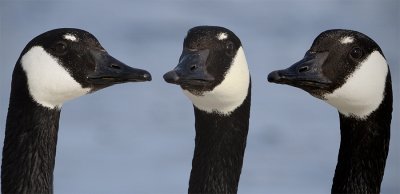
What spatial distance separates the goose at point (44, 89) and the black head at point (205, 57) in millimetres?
366

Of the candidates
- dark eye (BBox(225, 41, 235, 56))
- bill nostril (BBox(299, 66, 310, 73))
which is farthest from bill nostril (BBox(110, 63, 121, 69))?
bill nostril (BBox(299, 66, 310, 73))

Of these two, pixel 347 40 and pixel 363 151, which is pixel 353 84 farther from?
pixel 363 151

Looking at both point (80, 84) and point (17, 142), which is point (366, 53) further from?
point (17, 142)

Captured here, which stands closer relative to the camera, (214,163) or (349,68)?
(349,68)

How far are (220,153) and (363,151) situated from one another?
1.35 metres

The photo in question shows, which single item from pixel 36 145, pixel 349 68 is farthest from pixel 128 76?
pixel 349 68

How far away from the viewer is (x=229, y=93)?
9406mm

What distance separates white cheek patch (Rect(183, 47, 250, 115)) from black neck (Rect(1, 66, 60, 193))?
1.24 m

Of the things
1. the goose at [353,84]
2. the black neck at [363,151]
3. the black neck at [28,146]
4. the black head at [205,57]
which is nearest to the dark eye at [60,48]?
the black neck at [28,146]

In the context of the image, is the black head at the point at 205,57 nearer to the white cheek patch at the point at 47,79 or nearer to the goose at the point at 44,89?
the goose at the point at 44,89

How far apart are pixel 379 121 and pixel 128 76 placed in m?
2.15

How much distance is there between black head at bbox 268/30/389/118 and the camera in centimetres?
890

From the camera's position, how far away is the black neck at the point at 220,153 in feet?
31.8

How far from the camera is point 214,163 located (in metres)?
9.80
